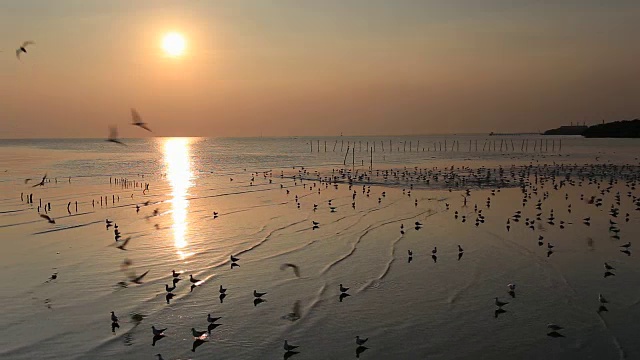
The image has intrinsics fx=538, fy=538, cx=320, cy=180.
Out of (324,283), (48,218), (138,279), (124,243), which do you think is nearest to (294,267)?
(324,283)

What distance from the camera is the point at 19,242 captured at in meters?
31.4

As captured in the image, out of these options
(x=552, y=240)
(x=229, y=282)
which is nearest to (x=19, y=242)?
(x=229, y=282)

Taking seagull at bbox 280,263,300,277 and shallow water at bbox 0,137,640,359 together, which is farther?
seagull at bbox 280,263,300,277

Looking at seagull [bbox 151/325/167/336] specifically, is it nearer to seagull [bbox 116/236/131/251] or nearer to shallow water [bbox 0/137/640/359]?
shallow water [bbox 0/137/640/359]

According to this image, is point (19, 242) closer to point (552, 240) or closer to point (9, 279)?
point (9, 279)

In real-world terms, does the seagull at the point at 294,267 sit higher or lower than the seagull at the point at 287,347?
lower

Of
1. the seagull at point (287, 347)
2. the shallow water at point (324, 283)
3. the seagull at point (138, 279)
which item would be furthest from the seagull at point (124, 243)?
the seagull at point (287, 347)

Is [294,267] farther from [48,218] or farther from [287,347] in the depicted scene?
[48,218]

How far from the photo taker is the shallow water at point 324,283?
16.2 meters

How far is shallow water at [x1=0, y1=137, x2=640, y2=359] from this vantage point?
16.2 meters

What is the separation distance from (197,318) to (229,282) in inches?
170

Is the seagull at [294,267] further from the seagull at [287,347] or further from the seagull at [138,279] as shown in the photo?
the seagull at [287,347]

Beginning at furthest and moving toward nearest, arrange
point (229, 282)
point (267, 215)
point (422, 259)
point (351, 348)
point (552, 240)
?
point (267, 215) → point (552, 240) → point (422, 259) → point (229, 282) → point (351, 348)

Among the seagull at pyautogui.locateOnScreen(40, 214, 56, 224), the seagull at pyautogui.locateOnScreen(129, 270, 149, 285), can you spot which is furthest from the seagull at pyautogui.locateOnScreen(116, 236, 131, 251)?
the seagull at pyautogui.locateOnScreen(40, 214, 56, 224)
